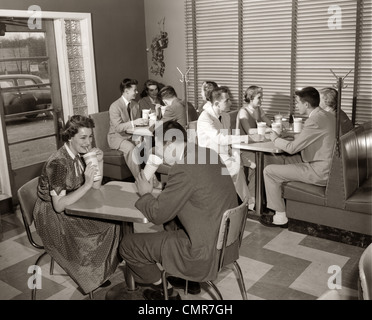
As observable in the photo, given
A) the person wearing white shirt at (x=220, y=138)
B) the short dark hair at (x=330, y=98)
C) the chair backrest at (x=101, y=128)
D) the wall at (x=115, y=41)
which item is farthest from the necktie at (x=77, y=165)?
the wall at (x=115, y=41)

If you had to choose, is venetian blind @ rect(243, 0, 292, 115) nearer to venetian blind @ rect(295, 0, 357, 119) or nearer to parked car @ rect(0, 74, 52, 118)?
venetian blind @ rect(295, 0, 357, 119)

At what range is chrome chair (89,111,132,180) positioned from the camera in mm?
5914

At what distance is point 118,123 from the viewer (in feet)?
18.9

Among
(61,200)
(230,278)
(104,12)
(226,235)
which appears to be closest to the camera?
(226,235)

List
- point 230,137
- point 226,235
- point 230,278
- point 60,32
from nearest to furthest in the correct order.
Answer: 1. point 226,235
2. point 230,278
3. point 230,137
4. point 60,32

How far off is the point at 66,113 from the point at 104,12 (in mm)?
1647

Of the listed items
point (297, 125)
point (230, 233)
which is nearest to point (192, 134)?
point (297, 125)

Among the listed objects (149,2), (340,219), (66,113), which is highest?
(149,2)

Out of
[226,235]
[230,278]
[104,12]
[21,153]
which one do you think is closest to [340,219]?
[230,278]

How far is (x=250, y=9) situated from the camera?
6188 mm

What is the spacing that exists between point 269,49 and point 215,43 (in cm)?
92

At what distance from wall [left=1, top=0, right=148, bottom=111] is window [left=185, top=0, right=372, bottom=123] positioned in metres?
0.85

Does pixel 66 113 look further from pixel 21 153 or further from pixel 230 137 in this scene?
pixel 230 137
